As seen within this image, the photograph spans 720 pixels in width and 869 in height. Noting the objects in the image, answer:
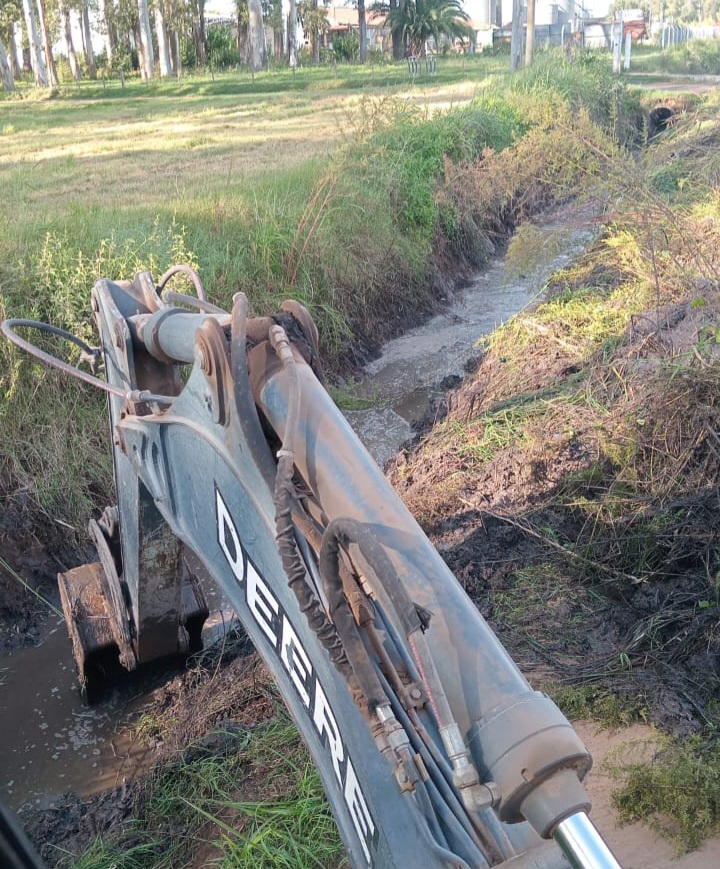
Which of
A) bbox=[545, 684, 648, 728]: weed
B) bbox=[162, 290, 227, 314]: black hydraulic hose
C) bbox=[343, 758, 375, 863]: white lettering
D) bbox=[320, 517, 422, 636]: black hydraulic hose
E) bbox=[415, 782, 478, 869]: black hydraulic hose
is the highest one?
bbox=[162, 290, 227, 314]: black hydraulic hose

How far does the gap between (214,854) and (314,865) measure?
1.33 feet

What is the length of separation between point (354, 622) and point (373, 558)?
18 cm

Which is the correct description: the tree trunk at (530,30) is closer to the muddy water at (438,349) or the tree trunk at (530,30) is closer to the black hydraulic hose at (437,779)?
the muddy water at (438,349)

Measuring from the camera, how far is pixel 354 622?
1315 mm

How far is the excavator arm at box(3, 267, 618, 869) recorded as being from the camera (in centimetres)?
107

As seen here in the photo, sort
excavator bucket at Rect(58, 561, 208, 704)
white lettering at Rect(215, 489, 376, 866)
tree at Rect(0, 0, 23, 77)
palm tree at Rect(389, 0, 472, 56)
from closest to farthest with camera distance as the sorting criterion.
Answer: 1. white lettering at Rect(215, 489, 376, 866)
2. excavator bucket at Rect(58, 561, 208, 704)
3. tree at Rect(0, 0, 23, 77)
4. palm tree at Rect(389, 0, 472, 56)

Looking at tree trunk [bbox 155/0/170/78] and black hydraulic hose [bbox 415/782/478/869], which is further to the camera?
tree trunk [bbox 155/0/170/78]

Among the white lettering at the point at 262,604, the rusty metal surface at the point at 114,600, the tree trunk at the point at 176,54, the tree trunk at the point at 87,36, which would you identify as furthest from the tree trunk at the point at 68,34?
the white lettering at the point at 262,604

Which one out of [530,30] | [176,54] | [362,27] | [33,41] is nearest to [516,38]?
[530,30]

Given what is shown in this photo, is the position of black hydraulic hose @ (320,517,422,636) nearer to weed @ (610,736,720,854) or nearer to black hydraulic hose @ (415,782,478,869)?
black hydraulic hose @ (415,782,478,869)

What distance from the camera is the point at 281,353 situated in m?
1.59

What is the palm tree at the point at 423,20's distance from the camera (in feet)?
129

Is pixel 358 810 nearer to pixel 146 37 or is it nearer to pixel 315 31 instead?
pixel 146 37

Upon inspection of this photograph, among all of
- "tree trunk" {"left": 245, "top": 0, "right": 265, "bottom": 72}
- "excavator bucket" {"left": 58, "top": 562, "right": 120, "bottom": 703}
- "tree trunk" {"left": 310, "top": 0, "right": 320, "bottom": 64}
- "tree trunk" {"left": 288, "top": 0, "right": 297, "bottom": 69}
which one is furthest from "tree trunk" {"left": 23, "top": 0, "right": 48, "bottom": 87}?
"excavator bucket" {"left": 58, "top": 562, "right": 120, "bottom": 703}
